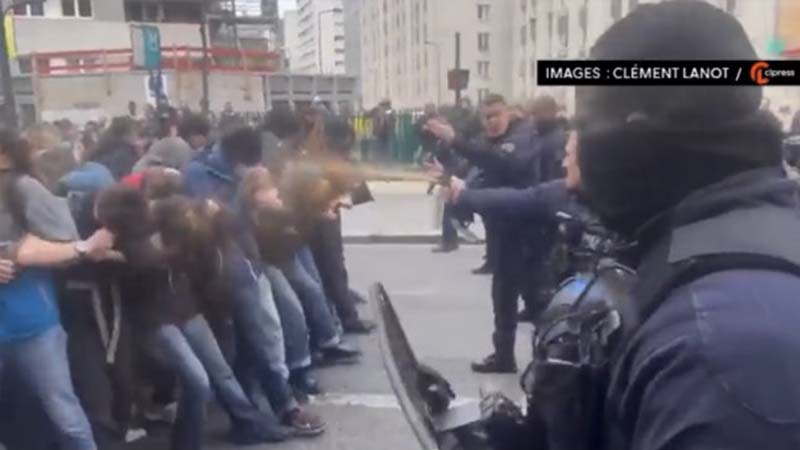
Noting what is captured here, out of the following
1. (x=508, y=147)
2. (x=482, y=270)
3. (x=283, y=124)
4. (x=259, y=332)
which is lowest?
(x=482, y=270)

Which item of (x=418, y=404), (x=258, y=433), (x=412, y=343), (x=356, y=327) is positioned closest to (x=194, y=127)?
(x=356, y=327)

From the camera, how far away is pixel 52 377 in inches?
150

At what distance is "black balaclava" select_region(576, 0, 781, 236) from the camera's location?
1.11 metres

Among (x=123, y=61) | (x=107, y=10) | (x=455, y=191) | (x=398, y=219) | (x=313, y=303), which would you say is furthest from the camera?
(x=107, y=10)

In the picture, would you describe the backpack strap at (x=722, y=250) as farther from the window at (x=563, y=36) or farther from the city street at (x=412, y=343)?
the window at (x=563, y=36)

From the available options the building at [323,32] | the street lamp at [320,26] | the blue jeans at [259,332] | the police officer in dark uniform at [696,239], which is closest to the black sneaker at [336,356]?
the blue jeans at [259,332]

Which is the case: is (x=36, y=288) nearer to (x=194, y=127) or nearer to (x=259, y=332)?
(x=259, y=332)

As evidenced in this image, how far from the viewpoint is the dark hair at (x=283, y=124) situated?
6.52m

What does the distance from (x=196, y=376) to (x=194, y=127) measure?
3.46 m

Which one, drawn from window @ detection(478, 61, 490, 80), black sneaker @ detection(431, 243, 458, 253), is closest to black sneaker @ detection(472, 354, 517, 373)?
black sneaker @ detection(431, 243, 458, 253)

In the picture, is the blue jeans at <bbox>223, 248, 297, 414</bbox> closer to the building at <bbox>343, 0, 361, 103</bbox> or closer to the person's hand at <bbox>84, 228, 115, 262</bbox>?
the person's hand at <bbox>84, 228, 115, 262</bbox>

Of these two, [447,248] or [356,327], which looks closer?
[356,327]

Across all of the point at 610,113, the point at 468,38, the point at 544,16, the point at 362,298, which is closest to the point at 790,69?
the point at 610,113

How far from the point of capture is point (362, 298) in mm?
7836
